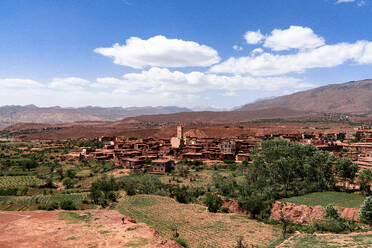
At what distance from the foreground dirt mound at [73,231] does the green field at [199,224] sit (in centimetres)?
339

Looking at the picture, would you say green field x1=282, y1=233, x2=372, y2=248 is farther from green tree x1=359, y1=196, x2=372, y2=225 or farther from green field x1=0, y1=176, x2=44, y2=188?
green field x1=0, y1=176, x2=44, y2=188

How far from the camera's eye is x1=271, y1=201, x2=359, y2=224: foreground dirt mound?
25702 mm

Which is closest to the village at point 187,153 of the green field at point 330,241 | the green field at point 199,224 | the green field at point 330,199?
the green field at point 199,224

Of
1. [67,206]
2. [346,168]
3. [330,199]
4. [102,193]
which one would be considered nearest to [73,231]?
[67,206]

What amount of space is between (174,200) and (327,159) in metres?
20.9

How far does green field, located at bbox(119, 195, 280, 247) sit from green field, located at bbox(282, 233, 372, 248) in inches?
98.3

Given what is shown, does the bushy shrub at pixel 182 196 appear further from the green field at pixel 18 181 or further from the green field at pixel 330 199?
the green field at pixel 18 181

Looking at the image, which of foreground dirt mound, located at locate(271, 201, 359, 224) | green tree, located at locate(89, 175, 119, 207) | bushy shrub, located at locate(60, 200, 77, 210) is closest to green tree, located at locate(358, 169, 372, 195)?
foreground dirt mound, located at locate(271, 201, 359, 224)

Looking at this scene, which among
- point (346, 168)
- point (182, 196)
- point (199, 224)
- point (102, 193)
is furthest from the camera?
point (102, 193)

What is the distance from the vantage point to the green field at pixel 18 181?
1795 inches

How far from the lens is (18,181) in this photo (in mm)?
48344

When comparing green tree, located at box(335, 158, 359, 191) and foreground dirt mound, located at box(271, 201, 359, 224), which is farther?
green tree, located at box(335, 158, 359, 191)

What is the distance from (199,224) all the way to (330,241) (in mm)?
11814

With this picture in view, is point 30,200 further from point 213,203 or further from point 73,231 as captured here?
point 213,203
